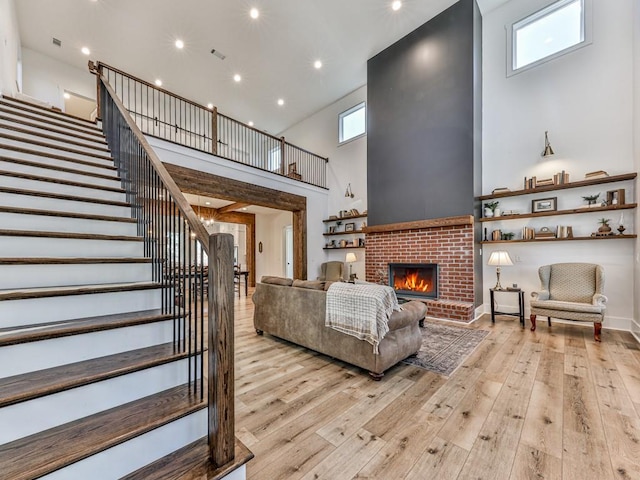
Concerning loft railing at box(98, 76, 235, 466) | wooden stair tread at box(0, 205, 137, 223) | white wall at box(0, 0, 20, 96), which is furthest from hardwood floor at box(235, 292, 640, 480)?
white wall at box(0, 0, 20, 96)

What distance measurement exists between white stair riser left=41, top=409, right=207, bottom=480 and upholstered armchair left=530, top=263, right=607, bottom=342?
14.2 feet

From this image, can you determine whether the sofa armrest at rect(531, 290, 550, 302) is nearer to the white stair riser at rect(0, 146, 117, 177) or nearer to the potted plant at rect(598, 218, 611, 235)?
the potted plant at rect(598, 218, 611, 235)

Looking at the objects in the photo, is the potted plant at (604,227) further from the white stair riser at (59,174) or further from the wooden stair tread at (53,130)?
the wooden stair tread at (53,130)

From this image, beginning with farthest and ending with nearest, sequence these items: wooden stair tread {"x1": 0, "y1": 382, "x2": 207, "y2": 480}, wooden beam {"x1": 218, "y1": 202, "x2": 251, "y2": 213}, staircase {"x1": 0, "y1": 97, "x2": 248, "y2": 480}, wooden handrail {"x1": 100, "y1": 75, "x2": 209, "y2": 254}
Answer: wooden beam {"x1": 218, "y1": 202, "x2": 251, "y2": 213}, wooden handrail {"x1": 100, "y1": 75, "x2": 209, "y2": 254}, staircase {"x1": 0, "y1": 97, "x2": 248, "y2": 480}, wooden stair tread {"x1": 0, "y1": 382, "x2": 207, "y2": 480}

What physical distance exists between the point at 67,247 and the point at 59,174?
1230 millimetres

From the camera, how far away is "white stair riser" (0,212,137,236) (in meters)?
2.00

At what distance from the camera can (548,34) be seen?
15.1 feet

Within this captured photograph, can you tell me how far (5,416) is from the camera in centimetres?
110

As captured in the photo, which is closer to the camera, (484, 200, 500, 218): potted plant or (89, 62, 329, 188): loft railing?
(484, 200, 500, 218): potted plant

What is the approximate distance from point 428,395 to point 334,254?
18.8 ft

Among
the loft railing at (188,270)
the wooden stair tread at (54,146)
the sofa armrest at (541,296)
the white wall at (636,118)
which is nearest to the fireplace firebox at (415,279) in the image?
the sofa armrest at (541,296)

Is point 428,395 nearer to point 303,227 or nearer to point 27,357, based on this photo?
point 27,357

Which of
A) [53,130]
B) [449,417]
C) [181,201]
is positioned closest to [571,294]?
[449,417]

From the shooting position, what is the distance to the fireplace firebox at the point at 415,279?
5143 mm
